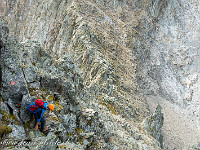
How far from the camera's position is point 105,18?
1665 inches

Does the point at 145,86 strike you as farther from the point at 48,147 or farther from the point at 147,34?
the point at 48,147

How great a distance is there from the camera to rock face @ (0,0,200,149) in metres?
11.4

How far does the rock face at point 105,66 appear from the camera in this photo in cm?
1145

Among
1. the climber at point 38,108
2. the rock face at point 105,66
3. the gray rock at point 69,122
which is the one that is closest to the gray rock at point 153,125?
the rock face at point 105,66

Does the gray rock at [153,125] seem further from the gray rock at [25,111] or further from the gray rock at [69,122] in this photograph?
the gray rock at [25,111]

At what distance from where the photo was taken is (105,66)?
2983 cm

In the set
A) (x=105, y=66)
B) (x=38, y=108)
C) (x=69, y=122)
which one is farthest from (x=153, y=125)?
(x=38, y=108)

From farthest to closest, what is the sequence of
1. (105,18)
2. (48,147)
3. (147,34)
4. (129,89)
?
(147,34), (105,18), (129,89), (48,147)

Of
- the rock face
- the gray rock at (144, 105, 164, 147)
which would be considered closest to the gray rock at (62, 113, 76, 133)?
the rock face

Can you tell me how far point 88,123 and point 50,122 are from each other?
430 cm

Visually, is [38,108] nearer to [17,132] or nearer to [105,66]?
[17,132]

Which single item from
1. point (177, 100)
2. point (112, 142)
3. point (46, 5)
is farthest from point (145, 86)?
point (112, 142)

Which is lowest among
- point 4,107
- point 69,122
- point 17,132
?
point 69,122

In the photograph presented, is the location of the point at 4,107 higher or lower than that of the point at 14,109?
higher
